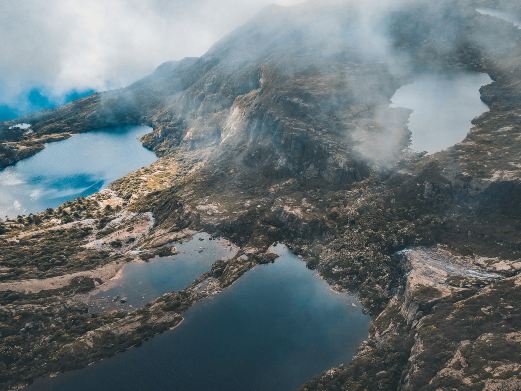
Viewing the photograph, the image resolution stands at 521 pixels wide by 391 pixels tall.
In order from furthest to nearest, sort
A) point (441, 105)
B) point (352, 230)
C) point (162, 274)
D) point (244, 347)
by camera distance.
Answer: point (441, 105)
point (352, 230)
point (162, 274)
point (244, 347)

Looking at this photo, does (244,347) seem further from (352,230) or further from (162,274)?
(352,230)

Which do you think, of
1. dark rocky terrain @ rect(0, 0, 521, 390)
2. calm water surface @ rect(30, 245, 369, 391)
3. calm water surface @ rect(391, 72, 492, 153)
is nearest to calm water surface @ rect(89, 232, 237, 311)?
dark rocky terrain @ rect(0, 0, 521, 390)

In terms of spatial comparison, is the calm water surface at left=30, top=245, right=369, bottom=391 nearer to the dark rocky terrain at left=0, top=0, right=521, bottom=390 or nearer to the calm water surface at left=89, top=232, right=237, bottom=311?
the dark rocky terrain at left=0, top=0, right=521, bottom=390

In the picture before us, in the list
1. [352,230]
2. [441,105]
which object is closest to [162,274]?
[352,230]

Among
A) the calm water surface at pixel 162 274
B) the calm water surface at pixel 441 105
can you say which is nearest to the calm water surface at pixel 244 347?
the calm water surface at pixel 162 274

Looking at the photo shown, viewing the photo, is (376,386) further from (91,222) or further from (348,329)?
(91,222)

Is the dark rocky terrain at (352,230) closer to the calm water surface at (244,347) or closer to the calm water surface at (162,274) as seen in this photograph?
the calm water surface at (244,347)

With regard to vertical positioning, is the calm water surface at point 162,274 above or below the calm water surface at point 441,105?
below
